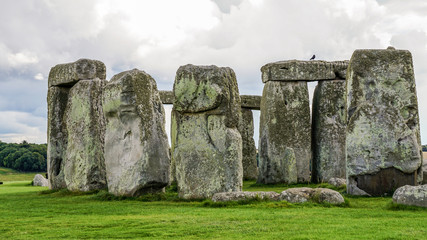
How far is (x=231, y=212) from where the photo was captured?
1023 centimetres

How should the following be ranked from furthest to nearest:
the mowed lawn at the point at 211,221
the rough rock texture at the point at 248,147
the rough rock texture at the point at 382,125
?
the rough rock texture at the point at 248,147, the rough rock texture at the point at 382,125, the mowed lawn at the point at 211,221

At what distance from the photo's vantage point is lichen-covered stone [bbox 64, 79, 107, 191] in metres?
16.4

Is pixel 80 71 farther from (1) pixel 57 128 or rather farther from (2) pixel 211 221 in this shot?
(2) pixel 211 221

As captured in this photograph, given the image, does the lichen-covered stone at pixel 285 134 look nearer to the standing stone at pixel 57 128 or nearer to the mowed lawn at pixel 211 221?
the standing stone at pixel 57 128

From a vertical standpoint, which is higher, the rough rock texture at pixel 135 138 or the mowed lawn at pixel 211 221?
the rough rock texture at pixel 135 138

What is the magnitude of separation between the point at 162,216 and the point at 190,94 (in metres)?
A: 3.63

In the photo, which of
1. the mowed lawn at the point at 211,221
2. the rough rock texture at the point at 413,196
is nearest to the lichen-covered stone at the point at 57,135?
the mowed lawn at the point at 211,221

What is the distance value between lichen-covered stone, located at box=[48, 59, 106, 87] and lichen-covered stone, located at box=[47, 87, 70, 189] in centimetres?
79

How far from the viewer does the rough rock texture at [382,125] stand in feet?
44.5

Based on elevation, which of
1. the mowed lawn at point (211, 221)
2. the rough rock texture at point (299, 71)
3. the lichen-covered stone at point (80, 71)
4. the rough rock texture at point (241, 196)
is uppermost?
the rough rock texture at point (299, 71)

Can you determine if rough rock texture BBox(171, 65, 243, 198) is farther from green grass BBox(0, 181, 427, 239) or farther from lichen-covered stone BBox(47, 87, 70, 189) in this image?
lichen-covered stone BBox(47, 87, 70, 189)

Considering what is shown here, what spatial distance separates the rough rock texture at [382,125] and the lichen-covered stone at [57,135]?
31.7 ft

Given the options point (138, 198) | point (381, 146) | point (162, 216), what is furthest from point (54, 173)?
point (381, 146)

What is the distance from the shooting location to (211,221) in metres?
9.17
